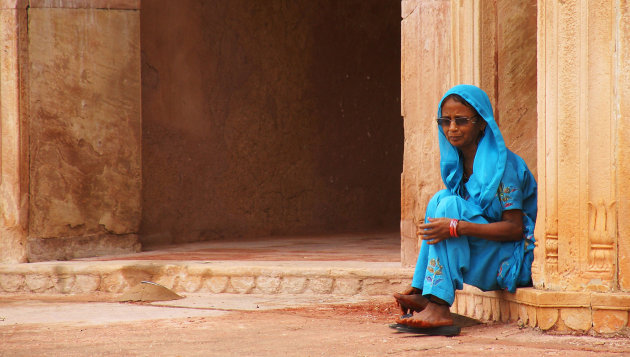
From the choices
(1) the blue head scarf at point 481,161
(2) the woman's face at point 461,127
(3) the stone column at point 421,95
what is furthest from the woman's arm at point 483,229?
(3) the stone column at point 421,95

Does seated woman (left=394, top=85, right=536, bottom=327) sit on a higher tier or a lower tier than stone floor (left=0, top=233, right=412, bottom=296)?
higher

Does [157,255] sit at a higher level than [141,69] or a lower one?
lower

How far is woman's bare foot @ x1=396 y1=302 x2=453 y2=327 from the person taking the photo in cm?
350

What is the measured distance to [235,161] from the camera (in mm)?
8305

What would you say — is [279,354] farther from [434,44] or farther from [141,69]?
[141,69]

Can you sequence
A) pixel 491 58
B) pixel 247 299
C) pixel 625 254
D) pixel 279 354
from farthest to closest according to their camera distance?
1. pixel 247 299
2. pixel 491 58
3. pixel 625 254
4. pixel 279 354

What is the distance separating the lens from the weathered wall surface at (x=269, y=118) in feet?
25.0

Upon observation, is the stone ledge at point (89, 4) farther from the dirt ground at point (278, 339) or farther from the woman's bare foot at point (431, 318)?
the woman's bare foot at point (431, 318)

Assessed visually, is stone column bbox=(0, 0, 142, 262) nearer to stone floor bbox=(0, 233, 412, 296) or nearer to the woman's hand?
stone floor bbox=(0, 233, 412, 296)

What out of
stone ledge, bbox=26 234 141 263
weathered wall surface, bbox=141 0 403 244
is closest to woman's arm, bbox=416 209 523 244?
stone ledge, bbox=26 234 141 263

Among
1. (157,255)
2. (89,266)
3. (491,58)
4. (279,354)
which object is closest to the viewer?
(279,354)

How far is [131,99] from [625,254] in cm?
466

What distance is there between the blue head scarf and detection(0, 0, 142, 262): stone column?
147 inches

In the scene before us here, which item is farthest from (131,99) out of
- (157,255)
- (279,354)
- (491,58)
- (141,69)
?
(279,354)
